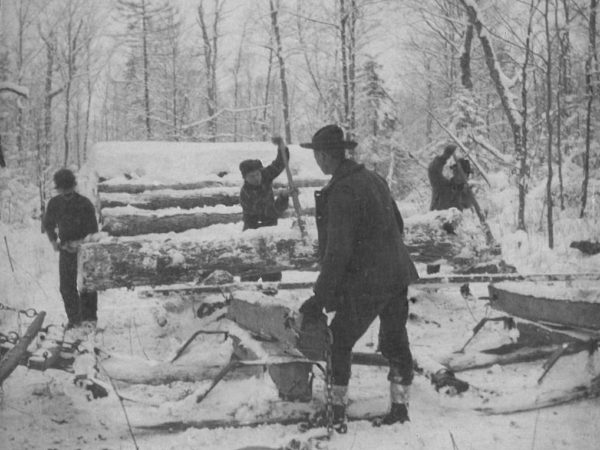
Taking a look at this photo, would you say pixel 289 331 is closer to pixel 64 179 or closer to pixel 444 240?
pixel 444 240

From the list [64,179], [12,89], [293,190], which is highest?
[12,89]

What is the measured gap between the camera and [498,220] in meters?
12.2

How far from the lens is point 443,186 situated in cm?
809

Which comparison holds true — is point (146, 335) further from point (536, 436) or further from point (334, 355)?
point (536, 436)

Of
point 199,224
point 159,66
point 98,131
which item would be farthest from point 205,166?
point 98,131

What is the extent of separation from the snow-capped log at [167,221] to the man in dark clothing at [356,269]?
6.15 metres

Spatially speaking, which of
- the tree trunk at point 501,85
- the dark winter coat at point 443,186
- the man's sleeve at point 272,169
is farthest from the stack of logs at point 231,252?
the tree trunk at point 501,85

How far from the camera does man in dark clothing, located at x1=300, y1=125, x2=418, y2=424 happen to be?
3.17 metres

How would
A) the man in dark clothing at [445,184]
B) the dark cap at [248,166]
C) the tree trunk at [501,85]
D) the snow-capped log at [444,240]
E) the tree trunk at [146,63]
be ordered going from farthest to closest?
1. the tree trunk at [146,63]
2. the tree trunk at [501,85]
3. the man in dark clothing at [445,184]
4. the dark cap at [248,166]
5. the snow-capped log at [444,240]

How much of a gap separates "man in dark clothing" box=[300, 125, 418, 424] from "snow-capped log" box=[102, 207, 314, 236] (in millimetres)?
6146

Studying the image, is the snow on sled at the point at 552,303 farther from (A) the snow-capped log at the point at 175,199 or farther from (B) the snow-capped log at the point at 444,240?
(A) the snow-capped log at the point at 175,199

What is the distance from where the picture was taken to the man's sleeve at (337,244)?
10.3 feet

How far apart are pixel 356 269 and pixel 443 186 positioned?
17.2ft

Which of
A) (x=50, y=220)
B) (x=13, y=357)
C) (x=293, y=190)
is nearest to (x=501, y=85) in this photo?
(x=293, y=190)
